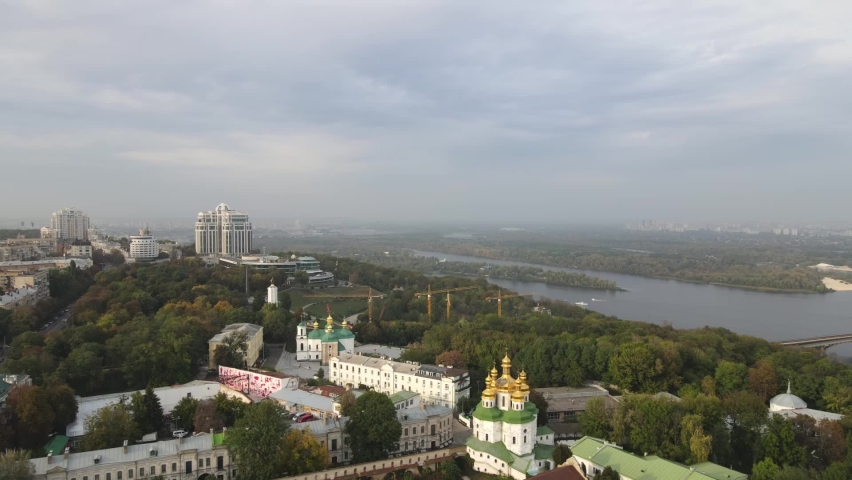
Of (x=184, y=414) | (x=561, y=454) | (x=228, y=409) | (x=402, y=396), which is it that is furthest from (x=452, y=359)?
(x=184, y=414)

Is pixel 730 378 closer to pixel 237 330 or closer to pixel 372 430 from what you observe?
pixel 372 430

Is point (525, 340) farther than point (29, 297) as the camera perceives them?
No

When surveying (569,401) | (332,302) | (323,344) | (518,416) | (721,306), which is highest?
(518,416)

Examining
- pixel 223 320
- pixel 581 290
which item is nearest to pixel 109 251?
pixel 223 320

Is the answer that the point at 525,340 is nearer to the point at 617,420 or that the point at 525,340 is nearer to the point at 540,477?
the point at 617,420

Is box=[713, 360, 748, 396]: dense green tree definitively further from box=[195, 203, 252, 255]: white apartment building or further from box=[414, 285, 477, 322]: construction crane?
box=[195, 203, 252, 255]: white apartment building

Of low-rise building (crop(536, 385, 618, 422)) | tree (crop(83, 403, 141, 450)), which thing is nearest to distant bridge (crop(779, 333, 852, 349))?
low-rise building (crop(536, 385, 618, 422))
